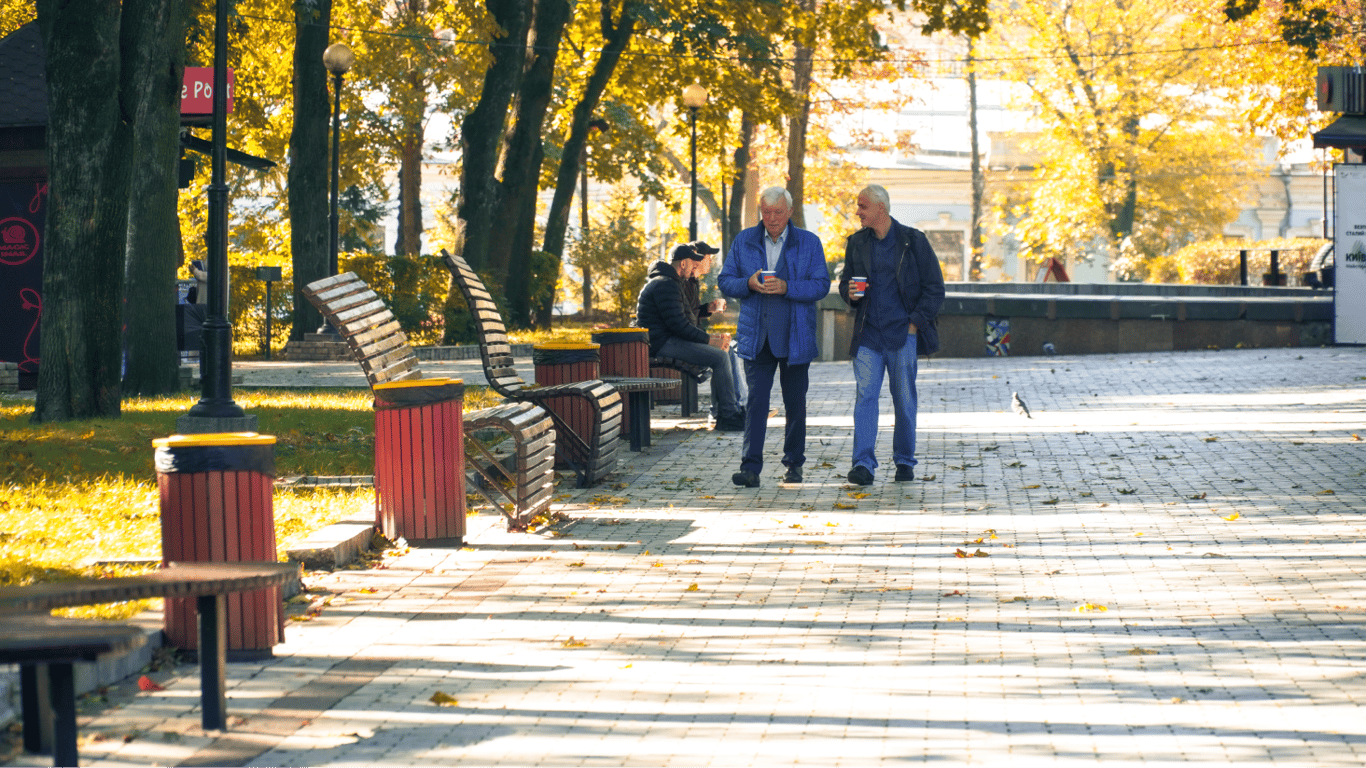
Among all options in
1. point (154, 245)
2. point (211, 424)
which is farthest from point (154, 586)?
point (154, 245)

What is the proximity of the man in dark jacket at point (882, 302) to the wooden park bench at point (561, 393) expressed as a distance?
1.60 metres

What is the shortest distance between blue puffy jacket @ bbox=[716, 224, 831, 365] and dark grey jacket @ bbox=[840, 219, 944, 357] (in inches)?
10.2

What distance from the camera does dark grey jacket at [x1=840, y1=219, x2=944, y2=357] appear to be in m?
10.1

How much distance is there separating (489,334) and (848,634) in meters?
4.53

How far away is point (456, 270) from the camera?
980cm

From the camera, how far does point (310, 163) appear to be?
964 inches

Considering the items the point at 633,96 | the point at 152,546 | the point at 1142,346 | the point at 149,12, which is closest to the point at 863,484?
the point at 152,546

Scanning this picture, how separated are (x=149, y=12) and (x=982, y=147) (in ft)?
182

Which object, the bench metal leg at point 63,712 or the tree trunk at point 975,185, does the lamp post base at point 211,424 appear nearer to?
the bench metal leg at point 63,712

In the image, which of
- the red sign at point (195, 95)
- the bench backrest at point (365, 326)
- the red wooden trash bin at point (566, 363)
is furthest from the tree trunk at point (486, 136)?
the bench backrest at point (365, 326)

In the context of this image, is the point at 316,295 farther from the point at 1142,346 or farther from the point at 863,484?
the point at 1142,346

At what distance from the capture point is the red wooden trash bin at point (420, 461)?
763 centimetres

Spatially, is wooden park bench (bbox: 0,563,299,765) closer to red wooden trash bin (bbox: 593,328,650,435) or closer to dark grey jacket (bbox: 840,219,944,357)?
dark grey jacket (bbox: 840,219,944,357)

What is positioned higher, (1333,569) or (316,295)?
(316,295)
